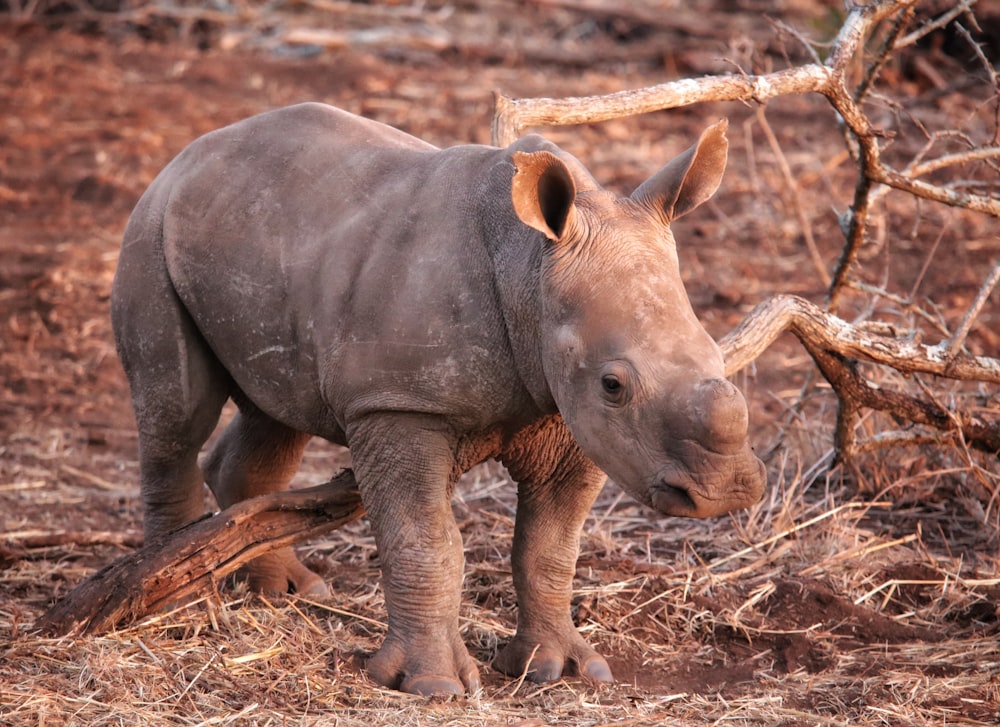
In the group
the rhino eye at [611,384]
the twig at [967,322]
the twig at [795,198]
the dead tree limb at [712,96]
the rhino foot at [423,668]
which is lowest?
the rhino foot at [423,668]

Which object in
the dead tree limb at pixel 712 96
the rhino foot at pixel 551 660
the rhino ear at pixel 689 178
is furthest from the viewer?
the dead tree limb at pixel 712 96

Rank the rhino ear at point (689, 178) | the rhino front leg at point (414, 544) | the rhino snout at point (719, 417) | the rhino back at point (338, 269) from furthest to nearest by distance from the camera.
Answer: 1. the rhino front leg at point (414, 544)
2. the rhino back at point (338, 269)
3. the rhino ear at point (689, 178)
4. the rhino snout at point (719, 417)

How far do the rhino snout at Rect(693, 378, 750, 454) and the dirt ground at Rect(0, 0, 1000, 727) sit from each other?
1050 millimetres

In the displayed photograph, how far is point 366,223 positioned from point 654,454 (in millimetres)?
1258

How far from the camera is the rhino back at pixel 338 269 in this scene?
4.14 metres

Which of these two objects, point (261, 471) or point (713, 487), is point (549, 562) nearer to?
point (713, 487)

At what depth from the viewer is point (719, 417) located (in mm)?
3561

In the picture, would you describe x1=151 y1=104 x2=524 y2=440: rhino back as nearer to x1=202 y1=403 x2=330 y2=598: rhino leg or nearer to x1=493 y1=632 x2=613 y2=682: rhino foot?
x1=202 y1=403 x2=330 y2=598: rhino leg

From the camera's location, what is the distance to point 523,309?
13.2ft

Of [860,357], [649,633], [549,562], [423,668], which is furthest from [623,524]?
[423,668]

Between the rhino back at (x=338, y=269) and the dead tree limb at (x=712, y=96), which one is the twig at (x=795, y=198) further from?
the rhino back at (x=338, y=269)

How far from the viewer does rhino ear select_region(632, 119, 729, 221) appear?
404 centimetres

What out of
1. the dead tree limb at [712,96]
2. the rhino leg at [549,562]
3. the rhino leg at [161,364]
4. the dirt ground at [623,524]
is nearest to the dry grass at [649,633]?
the dirt ground at [623,524]

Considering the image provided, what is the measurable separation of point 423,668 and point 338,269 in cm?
127
